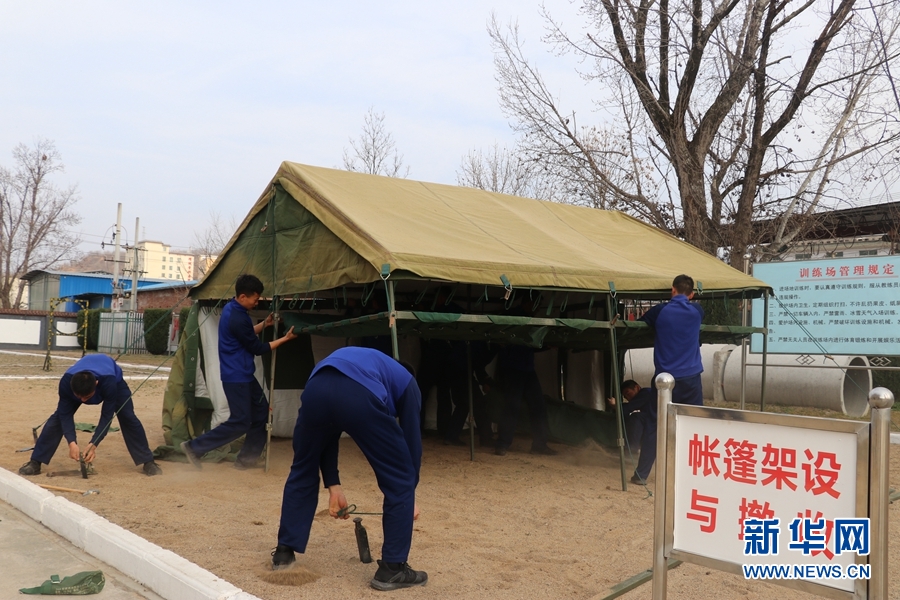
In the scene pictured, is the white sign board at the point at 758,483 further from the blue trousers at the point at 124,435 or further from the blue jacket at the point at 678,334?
the blue trousers at the point at 124,435

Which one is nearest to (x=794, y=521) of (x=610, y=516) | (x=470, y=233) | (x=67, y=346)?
(x=610, y=516)

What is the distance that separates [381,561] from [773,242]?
13728 mm

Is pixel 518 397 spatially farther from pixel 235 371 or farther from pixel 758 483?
pixel 758 483

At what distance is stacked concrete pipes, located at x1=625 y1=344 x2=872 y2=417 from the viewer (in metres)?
12.4

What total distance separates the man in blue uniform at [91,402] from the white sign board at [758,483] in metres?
5.16

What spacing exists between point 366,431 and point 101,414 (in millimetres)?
3775

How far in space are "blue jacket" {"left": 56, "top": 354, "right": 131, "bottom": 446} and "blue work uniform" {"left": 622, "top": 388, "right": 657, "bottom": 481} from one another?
15.4 ft

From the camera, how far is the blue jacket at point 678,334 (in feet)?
22.1

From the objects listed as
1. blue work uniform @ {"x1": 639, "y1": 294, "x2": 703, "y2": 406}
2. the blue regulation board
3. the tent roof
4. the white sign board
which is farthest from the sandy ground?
the blue regulation board

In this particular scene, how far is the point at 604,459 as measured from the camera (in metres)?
8.68

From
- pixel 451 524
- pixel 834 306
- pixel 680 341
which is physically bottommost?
pixel 451 524

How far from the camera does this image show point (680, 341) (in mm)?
A: 6793

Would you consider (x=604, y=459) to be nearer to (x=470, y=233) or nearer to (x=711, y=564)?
(x=470, y=233)

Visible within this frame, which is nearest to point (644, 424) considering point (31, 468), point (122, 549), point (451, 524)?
point (451, 524)
